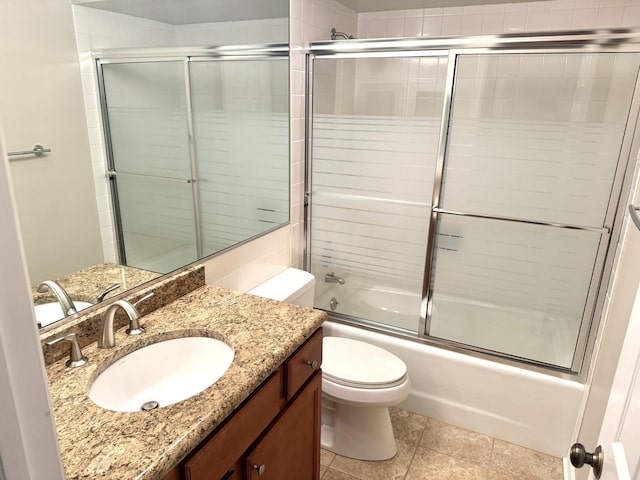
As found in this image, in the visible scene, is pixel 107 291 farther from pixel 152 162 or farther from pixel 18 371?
pixel 18 371

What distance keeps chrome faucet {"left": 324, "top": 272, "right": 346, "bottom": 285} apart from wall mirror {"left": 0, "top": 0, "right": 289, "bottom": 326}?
2.15 ft

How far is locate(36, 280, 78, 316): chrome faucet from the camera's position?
121 cm

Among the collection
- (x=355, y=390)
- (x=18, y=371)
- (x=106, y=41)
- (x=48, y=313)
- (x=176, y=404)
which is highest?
(x=106, y=41)

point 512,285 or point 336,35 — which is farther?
point 336,35

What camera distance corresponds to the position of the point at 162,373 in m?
1.30

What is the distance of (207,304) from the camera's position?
1535 millimetres

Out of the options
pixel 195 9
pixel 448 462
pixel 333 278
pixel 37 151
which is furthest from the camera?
pixel 333 278

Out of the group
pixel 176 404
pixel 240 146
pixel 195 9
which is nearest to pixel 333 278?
pixel 240 146

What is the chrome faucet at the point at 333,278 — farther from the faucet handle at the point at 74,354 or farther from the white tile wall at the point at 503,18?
the faucet handle at the point at 74,354

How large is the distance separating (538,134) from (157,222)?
1.79 meters

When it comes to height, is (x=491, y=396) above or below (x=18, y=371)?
below

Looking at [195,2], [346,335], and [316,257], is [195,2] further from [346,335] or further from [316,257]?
[346,335]

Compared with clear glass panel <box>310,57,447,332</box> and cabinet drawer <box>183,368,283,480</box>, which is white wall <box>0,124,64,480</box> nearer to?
cabinet drawer <box>183,368,283,480</box>

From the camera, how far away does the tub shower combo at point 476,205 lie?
198 cm
